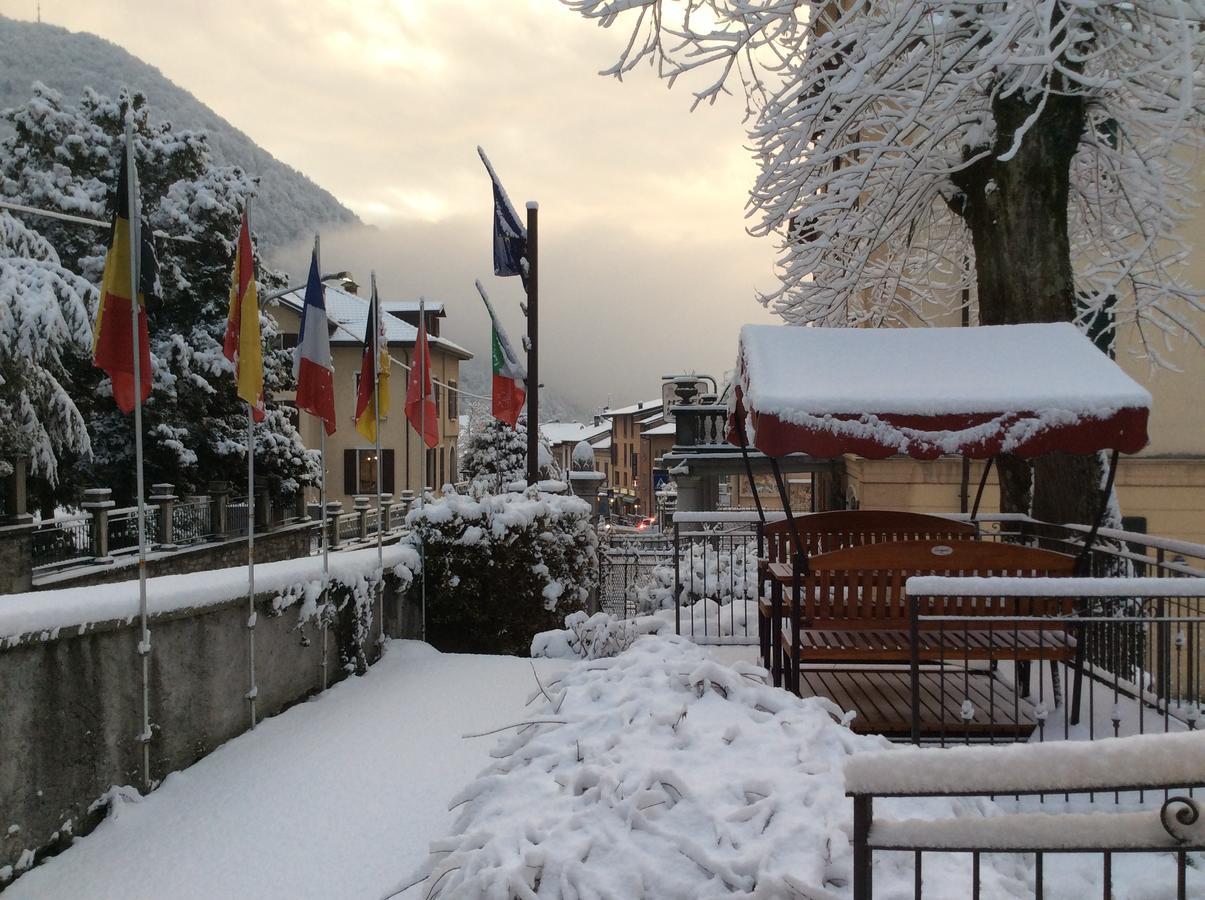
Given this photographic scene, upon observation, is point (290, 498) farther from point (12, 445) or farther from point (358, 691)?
point (358, 691)

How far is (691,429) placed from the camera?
22016mm

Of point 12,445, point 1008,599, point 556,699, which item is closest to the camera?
point 556,699

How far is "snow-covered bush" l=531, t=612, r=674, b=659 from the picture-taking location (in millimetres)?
7812

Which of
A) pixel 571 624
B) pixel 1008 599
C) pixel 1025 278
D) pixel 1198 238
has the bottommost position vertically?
pixel 571 624

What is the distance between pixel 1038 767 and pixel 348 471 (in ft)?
156

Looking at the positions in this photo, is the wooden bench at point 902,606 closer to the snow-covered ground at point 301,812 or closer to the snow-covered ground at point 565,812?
the snow-covered ground at point 565,812

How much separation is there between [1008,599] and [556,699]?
3408 mm

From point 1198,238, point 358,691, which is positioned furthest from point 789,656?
point 1198,238

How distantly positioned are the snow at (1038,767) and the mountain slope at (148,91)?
134275 millimetres

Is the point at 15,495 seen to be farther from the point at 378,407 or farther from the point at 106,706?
the point at 106,706

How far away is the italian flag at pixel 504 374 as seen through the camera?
1622 centimetres

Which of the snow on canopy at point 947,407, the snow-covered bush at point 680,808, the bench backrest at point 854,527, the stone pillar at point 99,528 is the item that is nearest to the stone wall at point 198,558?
the stone pillar at point 99,528

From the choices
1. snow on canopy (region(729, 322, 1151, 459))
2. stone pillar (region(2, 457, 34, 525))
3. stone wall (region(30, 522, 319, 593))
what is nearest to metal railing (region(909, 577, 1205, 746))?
snow on canopy (region(729, 322, 1151, 459))

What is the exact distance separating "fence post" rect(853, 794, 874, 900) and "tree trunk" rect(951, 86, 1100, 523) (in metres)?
7.92
